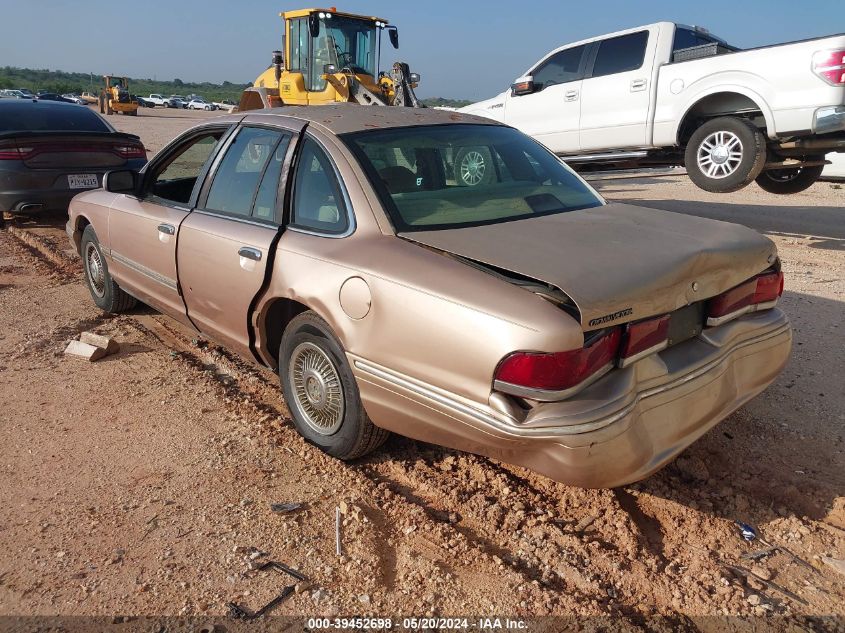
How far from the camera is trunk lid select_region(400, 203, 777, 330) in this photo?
241cm

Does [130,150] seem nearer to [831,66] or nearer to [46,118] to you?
[46,118]

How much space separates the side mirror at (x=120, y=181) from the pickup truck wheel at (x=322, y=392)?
2.05 meters

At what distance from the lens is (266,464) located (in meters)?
3.32

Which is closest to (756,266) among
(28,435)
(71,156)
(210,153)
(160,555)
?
(160,555)

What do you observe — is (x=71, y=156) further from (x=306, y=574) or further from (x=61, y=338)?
(x=306, y=574)

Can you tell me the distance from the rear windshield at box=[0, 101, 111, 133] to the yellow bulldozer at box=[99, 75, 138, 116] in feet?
133

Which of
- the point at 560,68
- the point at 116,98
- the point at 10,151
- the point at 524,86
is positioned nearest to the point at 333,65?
the point at 524,86

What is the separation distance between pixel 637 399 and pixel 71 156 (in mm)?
7719

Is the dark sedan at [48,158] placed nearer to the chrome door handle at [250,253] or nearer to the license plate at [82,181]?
the license plate at [82,181]

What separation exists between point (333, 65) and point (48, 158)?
742 centimetres

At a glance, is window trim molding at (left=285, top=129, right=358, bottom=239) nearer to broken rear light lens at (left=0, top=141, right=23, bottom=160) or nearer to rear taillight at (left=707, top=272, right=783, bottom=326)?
rear taillight at (left=707, top=272, right=783, bottom=326)

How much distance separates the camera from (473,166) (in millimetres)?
3602

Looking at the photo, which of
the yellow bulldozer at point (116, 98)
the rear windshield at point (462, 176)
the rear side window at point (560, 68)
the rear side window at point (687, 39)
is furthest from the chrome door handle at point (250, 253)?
the yellow bulldozer at point (116, 98)

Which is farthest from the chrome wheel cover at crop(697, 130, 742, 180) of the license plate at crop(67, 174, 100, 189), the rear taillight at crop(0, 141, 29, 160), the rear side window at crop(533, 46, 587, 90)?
the rear taillight at crop(0, 141, 29, 160)
